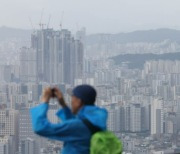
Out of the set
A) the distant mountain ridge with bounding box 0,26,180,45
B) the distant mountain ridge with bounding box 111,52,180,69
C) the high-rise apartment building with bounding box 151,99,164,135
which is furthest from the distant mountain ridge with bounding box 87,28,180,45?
the high-rise apartment building with bounding box 151,99,164,135

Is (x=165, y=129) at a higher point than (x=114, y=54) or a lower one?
lower

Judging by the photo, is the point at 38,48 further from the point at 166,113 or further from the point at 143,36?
the point at 166,113

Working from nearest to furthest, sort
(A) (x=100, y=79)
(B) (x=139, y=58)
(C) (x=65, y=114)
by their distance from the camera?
(C) (x=65, y=114), (A) (x=100, y=79), (B) (x=139, y=58)

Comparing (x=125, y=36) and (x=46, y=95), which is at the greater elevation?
(x=125, y=36)

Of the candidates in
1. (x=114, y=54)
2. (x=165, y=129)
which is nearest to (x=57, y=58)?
(x=114, y=54)

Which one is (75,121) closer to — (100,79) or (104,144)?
(104,144)

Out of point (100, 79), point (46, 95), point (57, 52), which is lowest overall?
point (46, 95)

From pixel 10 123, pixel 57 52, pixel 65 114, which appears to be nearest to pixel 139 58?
pixel 57 52
